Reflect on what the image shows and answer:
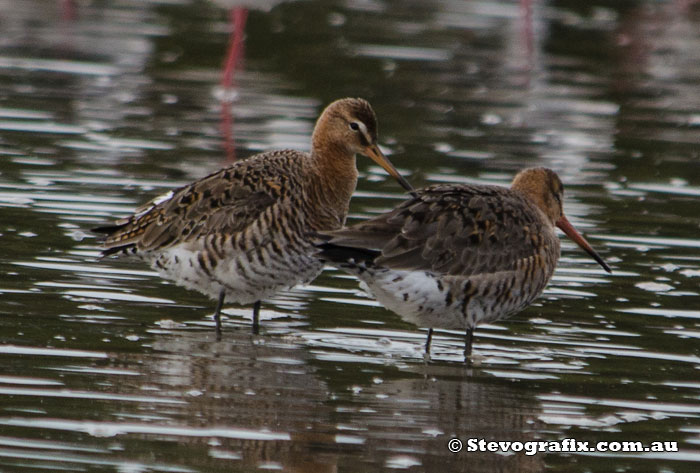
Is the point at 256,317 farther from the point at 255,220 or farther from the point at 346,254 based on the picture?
the point at 346,254

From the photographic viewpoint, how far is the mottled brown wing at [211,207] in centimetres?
873

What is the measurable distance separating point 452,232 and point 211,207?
151cm

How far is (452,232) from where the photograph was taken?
8.41 m

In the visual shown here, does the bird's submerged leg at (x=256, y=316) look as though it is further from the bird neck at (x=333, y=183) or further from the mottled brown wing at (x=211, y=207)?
the bird neck at (x=333, y=183)

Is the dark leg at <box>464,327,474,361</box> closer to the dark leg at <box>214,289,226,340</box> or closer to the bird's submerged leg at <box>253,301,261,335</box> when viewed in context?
the bird's submerged leg at <box>253,301,261,335</box>

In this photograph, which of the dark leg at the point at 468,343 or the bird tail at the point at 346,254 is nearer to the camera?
the bird tail at the point at 346,254

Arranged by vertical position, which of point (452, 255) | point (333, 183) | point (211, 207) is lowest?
point (452, 255)

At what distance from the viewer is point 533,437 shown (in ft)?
23.1

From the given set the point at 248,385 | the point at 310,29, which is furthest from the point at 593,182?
the point at 310,29

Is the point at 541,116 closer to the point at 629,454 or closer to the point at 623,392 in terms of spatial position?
the point at 623,392

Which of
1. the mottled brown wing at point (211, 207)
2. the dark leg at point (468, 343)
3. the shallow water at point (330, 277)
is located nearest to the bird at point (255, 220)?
the mottled brown wing at point (211, 207)

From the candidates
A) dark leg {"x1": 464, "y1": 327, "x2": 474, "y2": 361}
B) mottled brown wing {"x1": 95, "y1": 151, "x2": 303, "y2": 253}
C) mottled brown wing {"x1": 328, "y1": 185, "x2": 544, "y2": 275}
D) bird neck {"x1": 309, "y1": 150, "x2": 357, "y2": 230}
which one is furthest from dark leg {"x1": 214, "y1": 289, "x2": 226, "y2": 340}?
dark leg {"x1": 464, "y1": 327, "x2": 474, "y2": 361}

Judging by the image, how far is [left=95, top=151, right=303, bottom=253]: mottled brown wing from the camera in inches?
Answer: 344

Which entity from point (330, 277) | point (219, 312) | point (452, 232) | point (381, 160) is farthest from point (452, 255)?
point (330, 277)
